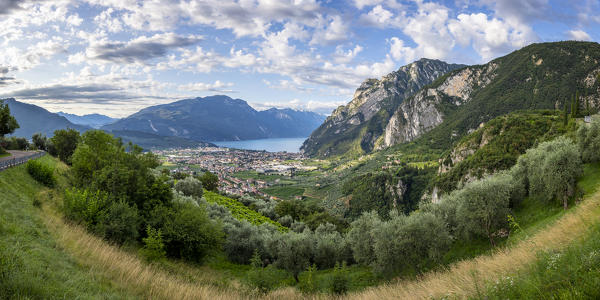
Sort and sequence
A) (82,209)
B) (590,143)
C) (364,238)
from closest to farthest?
(82,209) → (590,143) → (364,238)

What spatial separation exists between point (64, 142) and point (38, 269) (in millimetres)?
50972

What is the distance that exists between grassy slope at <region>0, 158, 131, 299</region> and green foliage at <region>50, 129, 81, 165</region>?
122 ft

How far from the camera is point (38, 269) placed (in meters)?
5.96

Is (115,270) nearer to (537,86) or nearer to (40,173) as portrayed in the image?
(40,173)

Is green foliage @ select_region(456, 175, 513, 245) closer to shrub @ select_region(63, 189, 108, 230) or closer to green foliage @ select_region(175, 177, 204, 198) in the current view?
shrub @ select_region(63, 189, 108, 230)

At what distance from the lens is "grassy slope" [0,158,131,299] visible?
15.5 feet

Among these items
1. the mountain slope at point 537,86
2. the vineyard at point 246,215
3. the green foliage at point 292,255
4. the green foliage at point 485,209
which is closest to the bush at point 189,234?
the green foliage at point 292,255

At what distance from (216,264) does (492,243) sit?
76.4 ft

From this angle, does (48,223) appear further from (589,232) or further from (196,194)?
(196,194)

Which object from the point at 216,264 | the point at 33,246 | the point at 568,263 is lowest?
the point at 216,264

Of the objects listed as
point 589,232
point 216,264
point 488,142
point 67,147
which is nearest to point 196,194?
point 67,147

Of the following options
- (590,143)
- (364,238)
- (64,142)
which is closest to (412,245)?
(364,238)

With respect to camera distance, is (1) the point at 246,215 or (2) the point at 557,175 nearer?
(2) the point at 557,175

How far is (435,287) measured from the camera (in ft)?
21.8
